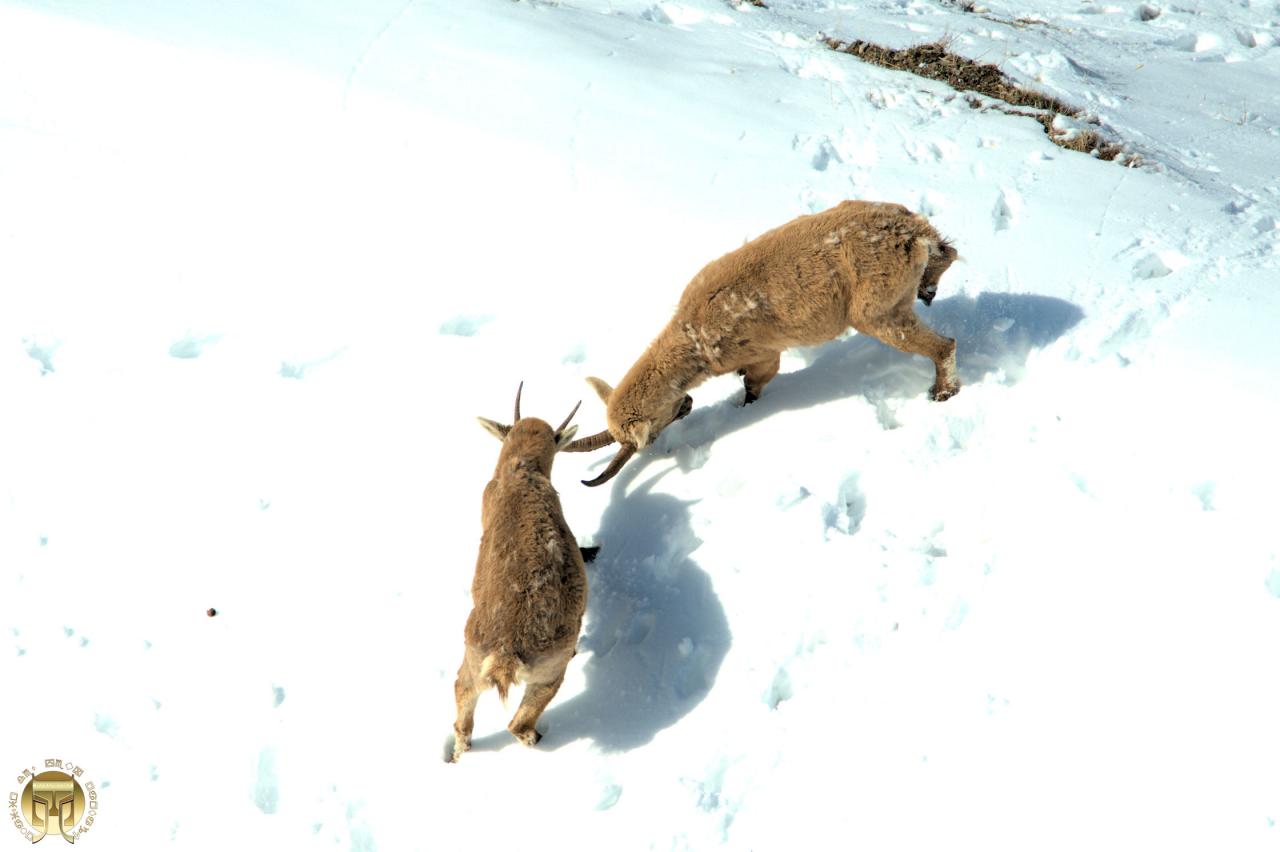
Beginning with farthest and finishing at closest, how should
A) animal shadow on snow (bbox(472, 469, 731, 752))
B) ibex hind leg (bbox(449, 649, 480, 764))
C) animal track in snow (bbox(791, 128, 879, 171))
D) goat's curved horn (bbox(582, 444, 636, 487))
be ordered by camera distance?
1. animal track in snow (bbox(791, 128, 879, 171))
2. goat's curved horn (bbox(582, 444, 636, 487))
3. animal shadow on snow (bbox(472, 469, 731, 752))
4. ibex hind leg (bbox(449, 649, 480, 764))

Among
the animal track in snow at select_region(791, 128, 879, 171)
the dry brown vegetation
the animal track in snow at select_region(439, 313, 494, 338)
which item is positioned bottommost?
the animal track in snow at select_region(439, 313, 494, 338)

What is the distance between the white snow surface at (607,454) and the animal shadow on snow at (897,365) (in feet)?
0.13

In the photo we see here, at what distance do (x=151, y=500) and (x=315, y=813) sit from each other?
2.93 meters

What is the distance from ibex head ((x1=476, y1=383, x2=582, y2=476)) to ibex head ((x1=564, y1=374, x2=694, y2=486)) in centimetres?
26

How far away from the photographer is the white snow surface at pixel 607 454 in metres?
5.18

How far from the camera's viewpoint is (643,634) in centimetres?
604

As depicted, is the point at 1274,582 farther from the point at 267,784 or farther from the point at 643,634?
the point at 267,784

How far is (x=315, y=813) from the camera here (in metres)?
5.30

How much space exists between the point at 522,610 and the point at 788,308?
2.87 metres

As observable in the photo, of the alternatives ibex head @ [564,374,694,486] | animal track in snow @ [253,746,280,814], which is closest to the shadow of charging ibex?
ibex head @ [564,374,694,486]

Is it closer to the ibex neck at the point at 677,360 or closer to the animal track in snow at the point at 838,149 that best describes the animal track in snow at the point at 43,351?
the ibex neck at the point at 677,360

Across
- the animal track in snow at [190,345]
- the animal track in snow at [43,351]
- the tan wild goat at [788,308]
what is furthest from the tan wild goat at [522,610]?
the animal track in snow at [43,351]

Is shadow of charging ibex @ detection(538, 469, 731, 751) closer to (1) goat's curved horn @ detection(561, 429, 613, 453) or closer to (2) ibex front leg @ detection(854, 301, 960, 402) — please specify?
(1) goat's curved horn @ detection(561, 429, 613, 453)

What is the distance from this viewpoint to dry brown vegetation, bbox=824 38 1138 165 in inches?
374
